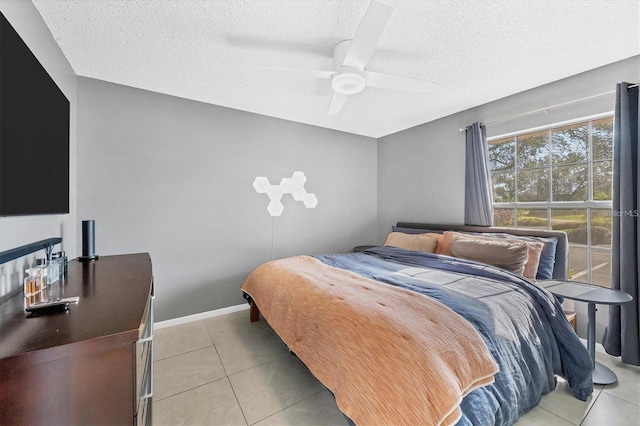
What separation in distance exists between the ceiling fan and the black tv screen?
116 cm

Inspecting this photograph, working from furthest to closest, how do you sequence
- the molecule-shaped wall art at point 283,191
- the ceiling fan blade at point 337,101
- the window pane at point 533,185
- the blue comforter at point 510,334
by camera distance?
the molecule-shaped wall art at point 283,191, the window pane at point 533,185, the ceiling fan blade at point 337,101, the blue comforter at point 510,334

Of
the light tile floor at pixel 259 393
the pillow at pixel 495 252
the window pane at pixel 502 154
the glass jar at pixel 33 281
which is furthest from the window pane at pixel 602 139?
the glass jar at pixel 33 281

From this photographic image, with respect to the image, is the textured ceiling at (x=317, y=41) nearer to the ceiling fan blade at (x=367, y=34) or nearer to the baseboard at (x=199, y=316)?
the ceiling fan blade at (x=367, y=34)

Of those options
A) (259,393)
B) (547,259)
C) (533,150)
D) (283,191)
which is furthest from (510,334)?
(283,191)

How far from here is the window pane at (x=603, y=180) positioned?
2.16m

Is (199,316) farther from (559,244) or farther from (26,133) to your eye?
(559,244)

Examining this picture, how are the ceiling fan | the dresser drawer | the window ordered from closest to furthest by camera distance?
1. the dresser drawer
2. the ceiling fan
3. the window

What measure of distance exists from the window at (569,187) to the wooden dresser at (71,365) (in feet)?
10.8

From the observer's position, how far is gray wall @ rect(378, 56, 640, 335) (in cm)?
218

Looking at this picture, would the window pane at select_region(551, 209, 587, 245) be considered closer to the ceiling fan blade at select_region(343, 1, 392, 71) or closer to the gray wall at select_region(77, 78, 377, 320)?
the ceiling fan blade at select_region(343, 1, 392, 71)

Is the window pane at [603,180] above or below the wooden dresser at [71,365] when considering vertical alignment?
above

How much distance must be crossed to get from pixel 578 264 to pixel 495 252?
32.2 inches

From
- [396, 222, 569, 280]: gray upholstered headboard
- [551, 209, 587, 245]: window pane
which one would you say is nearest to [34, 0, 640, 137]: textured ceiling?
[551, 209, 587, 245]: window pane

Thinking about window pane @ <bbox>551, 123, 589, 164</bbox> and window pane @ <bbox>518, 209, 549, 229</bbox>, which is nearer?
window pane @ <bbox>551, 123, 589, 164</bbox>
